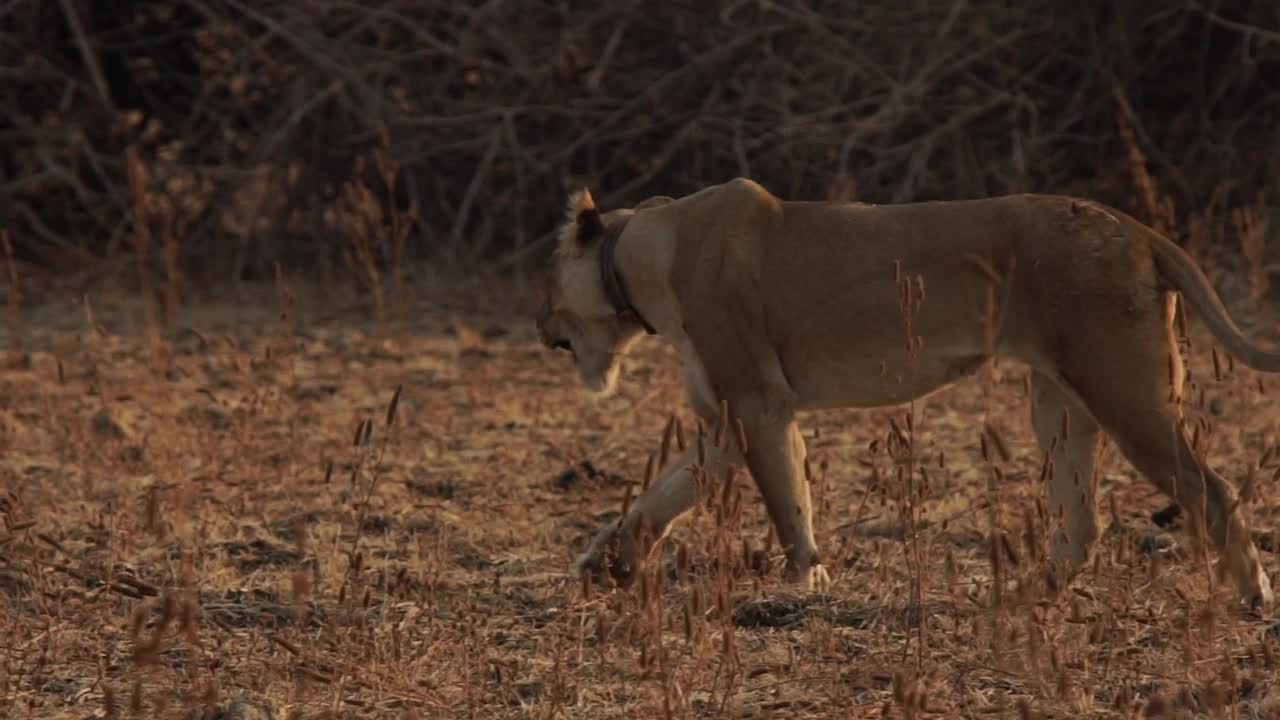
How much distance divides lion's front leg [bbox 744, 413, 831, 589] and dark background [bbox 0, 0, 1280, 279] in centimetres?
483

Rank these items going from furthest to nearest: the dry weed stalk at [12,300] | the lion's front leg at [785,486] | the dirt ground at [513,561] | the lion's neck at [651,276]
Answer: the dry weed stalk at [12,300] → the lion's neck at [651,276] → the lion's front leg at [785,486] → the dirt ground at [513,561]

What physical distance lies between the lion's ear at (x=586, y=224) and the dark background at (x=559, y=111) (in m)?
4.41

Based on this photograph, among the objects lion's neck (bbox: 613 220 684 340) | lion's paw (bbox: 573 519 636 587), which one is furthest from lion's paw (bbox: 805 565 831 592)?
lion's neck (bbox: 613 220 684 340)

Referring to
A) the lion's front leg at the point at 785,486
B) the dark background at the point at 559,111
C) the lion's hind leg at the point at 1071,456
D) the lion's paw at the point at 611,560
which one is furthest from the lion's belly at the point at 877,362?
the dark background at the point at 559,111

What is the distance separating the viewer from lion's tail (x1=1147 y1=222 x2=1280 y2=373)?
5.06 meters

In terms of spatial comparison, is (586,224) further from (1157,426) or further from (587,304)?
(1157,426)

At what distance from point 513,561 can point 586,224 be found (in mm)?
982

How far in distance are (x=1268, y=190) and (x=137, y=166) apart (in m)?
6.04

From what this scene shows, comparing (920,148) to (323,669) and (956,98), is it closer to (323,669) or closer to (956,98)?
(956,98)

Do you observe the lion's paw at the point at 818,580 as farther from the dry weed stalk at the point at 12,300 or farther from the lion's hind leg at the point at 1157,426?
the dry weed stalk at the point at 12,300

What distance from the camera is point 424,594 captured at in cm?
534

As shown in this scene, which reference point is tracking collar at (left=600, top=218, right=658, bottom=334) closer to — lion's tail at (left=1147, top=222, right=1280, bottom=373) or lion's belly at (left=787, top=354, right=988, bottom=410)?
lion's belly at (left=787, top=354, right=988, bottom=410)

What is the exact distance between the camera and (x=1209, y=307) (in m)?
5.10

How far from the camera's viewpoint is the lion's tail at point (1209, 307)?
16.6 ft
